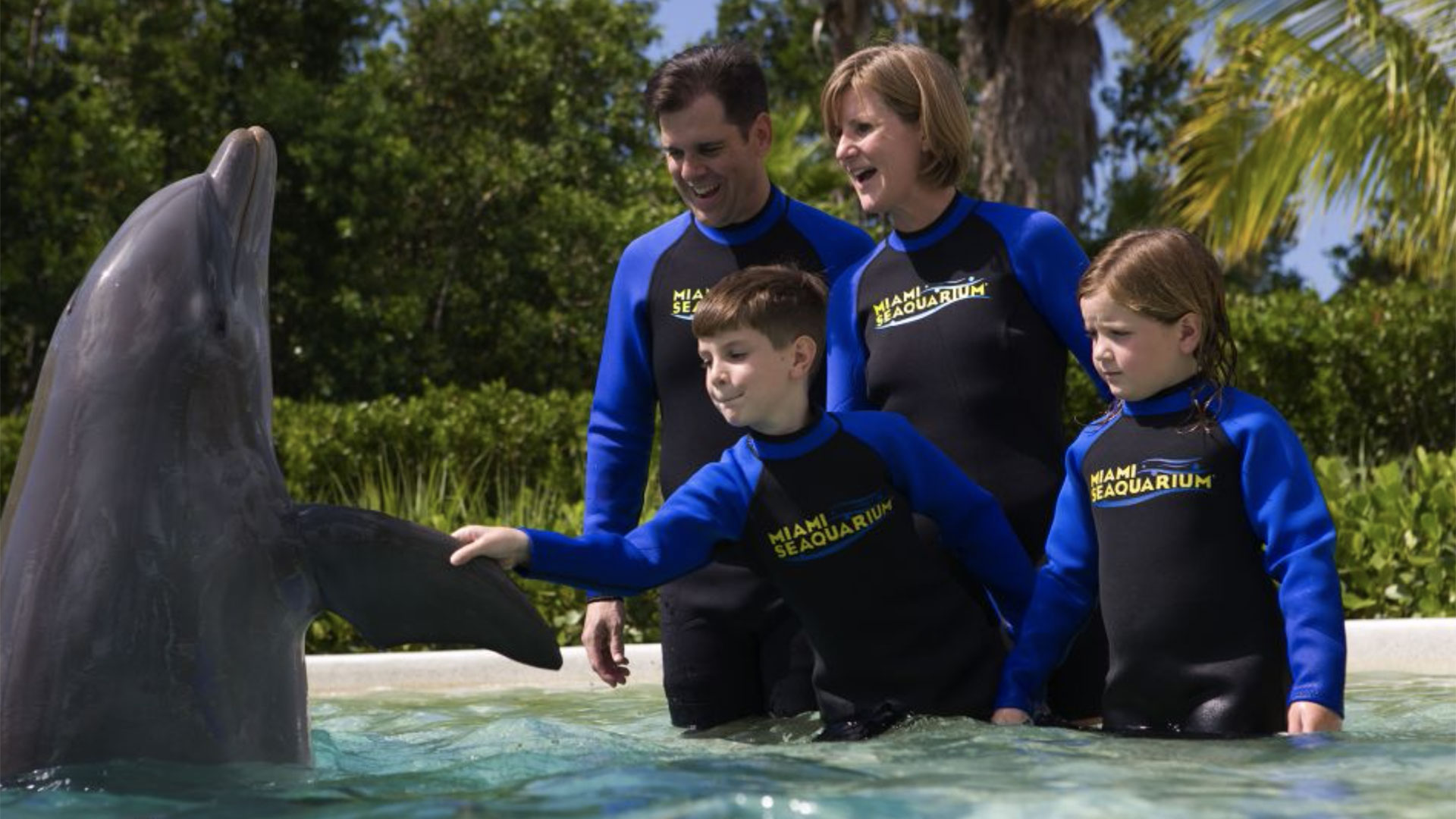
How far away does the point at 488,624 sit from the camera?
3.49 metres

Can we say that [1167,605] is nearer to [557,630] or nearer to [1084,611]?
[1084,611]

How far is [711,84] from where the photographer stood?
439 centimetres

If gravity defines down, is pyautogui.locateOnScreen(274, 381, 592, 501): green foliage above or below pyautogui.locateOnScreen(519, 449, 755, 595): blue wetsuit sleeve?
above

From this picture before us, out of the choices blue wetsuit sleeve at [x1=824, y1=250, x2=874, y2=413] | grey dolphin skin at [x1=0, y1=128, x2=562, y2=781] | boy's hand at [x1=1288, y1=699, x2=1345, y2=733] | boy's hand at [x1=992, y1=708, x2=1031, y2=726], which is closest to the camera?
grey dolphin skin at [x1=0, y1=128, x2=562, y2=781]

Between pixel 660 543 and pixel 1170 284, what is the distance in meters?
1.25

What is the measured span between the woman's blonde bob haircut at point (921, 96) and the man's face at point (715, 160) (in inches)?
11.0

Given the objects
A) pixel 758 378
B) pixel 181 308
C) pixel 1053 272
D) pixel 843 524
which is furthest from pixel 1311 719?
pixel 181 308

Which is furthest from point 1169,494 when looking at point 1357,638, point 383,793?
point 1357,638

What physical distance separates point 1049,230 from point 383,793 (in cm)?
204

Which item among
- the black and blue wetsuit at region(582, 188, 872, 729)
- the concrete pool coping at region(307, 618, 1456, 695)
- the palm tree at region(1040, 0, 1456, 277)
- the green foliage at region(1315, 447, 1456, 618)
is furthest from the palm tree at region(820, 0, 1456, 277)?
the black and blue wetsuit at region(582, 188, 872, 729)

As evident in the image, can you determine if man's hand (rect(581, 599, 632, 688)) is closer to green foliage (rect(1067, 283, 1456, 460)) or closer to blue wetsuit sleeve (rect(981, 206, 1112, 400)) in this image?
blue wetsuit sleeve (rect(981, 206, 1112, 400))

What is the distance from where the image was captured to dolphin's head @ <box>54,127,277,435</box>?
3516mm

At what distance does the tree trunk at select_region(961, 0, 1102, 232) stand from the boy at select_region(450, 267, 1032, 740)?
15354mm

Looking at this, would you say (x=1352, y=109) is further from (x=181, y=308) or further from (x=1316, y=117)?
(x=181, y=308)
